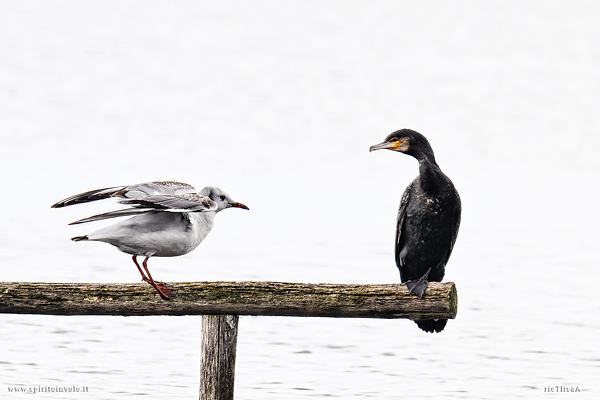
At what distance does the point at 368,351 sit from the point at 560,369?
2.00 m

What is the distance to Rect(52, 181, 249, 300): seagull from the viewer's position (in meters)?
5.12

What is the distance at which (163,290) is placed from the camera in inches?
209

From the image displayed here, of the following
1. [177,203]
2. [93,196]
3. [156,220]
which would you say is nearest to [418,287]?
[177,203]

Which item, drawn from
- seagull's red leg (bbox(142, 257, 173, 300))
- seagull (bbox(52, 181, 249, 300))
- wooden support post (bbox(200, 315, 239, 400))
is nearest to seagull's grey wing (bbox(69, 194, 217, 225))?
seagull (bbox(52, 181, 249, 300))

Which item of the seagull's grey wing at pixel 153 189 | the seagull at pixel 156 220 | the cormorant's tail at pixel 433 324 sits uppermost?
the seagull's grey wing at pixel 153 189

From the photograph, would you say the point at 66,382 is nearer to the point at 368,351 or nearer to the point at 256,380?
the point at 256,380

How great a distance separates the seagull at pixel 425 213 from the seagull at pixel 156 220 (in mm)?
1571

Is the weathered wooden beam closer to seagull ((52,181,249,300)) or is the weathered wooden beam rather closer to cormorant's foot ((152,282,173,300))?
cormorant's foot ((152,282,173,300))

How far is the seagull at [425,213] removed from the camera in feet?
21.1

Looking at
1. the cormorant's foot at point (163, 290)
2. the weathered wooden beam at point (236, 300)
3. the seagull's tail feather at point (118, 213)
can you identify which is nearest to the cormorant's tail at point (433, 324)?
the weathered wooden beam at point (236, 300)

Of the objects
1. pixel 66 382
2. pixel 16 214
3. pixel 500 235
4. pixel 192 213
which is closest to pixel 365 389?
pixel 66 382

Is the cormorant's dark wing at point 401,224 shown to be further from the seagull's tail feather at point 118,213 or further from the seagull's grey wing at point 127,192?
the seagull's tail feather at point 118,213

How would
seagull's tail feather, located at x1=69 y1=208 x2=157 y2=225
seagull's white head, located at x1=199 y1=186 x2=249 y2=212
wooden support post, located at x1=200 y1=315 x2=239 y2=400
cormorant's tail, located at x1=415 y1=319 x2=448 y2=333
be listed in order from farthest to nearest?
1. cormorant's tail, located at x1=415 y1=319 x2=448 y2=333
2. seagull's white head, located at x1=199 y1=186 x2=249 y2=212
3. wooden support post, located at x1=200 y1=315 x2=239 y2=400
4. seagull's tail feather, located at x1=69 y1=208 x2=157 y2=225

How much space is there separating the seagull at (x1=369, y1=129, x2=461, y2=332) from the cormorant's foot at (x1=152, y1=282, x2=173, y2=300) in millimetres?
1871
